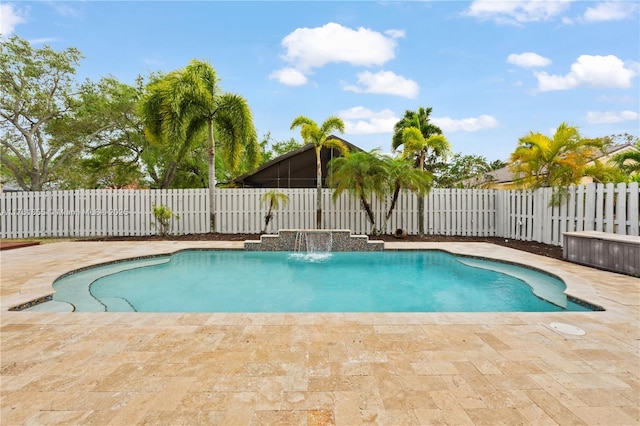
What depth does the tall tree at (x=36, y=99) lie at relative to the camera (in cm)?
1369

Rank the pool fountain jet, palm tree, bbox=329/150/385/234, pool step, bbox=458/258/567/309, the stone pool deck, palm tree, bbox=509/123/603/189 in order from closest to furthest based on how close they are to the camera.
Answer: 1. the stone pool deck
2. pool step, bbox=458/258/567/309
3. palm tree, bbox=509/123/603/189
4. the pool fountain jet
5. palm tree, bbox=329/150/385/234

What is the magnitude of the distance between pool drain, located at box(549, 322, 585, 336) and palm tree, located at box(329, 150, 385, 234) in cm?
716

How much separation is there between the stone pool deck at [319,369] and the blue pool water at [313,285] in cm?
104

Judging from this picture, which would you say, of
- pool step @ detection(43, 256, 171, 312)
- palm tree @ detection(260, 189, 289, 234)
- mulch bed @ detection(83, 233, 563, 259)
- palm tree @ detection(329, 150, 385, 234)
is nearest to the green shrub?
mulch bed @ detection(83, 233, 563, 259)

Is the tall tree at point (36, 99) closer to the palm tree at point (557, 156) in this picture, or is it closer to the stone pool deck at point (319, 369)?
the stone pool deck at point (319, 369)

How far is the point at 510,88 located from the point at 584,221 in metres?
5.93

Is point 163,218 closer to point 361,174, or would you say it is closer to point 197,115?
point 197,115

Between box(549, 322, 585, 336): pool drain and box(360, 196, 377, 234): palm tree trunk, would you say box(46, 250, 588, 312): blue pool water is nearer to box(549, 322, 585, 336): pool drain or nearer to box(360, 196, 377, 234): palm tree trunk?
box(549, 322, 585, 336): pool drain

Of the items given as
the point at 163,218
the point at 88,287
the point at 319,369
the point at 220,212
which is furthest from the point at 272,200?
the point at 319,369

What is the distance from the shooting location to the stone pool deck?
6.08 feet

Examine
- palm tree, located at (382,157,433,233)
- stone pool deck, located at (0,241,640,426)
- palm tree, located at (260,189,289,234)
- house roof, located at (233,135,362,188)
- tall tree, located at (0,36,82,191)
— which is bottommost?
stone pool deck, located at (0,241,640,426)

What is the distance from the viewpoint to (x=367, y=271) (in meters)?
6.89

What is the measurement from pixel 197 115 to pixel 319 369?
10367mm

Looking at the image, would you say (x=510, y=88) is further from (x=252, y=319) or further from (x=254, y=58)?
(x=252, y=319)
